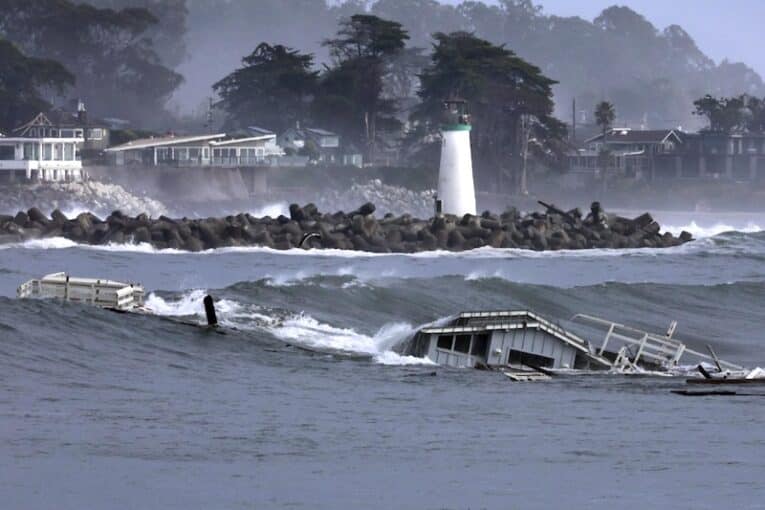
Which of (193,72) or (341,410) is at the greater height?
(193,72)

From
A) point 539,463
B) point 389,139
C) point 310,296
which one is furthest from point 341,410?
point 389,139

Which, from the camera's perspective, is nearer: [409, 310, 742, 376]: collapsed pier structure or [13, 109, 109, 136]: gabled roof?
[409, 310, 742, 376]: collapsed pier structure

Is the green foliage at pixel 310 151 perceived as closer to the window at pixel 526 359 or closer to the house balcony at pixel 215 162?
the house balcony at pixel 215 162

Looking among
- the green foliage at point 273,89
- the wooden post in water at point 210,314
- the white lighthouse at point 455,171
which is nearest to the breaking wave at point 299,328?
the wooden post in water at point 210,314

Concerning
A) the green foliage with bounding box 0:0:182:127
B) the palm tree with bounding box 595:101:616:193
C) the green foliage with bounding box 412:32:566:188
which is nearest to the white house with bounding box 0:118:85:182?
the green foliage with bounding box 412:32:566:188

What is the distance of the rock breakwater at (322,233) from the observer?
48.8 meters

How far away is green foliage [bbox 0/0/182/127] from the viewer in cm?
11794

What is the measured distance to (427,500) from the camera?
15594 millimetres

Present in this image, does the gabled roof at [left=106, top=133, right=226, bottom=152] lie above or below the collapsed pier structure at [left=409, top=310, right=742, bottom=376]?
above

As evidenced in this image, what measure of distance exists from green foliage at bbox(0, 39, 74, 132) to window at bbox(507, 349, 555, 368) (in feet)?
238

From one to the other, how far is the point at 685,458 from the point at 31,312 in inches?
465

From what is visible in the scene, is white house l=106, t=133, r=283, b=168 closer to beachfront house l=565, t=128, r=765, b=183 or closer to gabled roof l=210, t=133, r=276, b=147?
gabled roof l=210, t=133, r=276, b=147

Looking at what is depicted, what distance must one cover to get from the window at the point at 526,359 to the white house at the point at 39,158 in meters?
61.4

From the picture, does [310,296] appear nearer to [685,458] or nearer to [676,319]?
[676,319]
